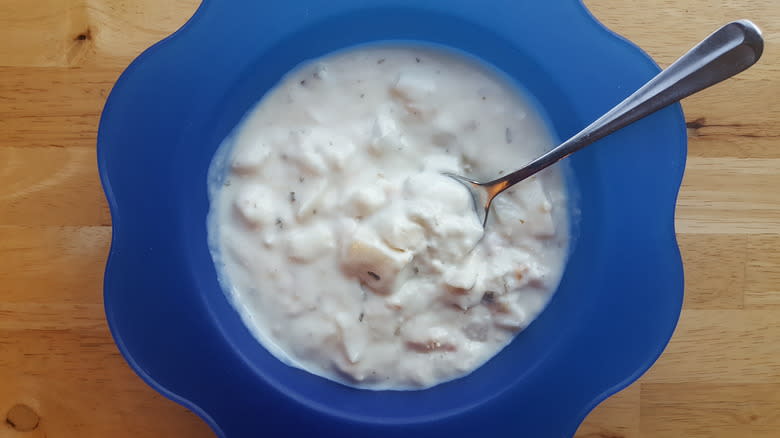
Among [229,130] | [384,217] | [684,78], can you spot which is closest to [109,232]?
[229,130]

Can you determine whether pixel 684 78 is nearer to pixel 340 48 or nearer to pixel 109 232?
pixel 340 48

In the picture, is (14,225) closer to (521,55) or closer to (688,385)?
(521,55)

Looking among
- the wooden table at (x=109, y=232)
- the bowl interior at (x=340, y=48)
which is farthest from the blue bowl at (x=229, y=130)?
the wooden table at (x=109, y=232)

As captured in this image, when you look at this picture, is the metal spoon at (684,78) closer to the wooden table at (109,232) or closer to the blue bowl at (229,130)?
the blue bowl at (229,130)

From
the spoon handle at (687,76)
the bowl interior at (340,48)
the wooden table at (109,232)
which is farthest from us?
the wooden table at (109,232)

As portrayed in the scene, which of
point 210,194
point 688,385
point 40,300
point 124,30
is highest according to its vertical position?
point 124,30

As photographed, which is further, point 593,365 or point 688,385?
point 688,385

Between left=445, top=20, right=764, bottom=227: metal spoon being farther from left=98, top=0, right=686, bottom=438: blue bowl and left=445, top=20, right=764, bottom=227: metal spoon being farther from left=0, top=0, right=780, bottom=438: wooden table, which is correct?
left=0, top=0, right=780, bottom=438: wooden table

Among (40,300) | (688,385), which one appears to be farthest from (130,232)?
(688,385)
